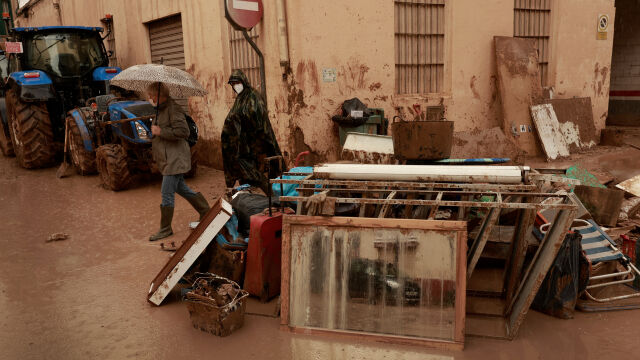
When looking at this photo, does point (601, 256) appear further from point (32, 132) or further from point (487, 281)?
point (32, 132)

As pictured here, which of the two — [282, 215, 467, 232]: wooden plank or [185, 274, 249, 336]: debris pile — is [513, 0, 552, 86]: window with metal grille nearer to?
[282, 215, 467, 232]: wooden plank

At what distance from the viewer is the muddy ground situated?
9.93 ft

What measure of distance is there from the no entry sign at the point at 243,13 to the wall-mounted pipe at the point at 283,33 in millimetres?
272

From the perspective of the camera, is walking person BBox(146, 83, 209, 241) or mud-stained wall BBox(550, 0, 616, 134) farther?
mud-stained wall BBox(550, 0, 616, 134)

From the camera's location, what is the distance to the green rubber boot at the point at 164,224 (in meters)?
5.20

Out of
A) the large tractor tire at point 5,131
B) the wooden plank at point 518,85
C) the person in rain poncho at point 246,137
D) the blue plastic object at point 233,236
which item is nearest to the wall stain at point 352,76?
the person in rain poncho at point 246,137

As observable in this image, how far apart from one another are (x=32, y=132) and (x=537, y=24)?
906 cm

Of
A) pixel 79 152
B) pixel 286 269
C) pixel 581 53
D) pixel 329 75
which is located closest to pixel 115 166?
pixel 79 152

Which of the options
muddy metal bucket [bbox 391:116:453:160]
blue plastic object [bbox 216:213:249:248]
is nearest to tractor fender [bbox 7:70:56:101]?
blue plastic object [bbox 216:213:249:248]

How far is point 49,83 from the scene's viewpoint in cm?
853

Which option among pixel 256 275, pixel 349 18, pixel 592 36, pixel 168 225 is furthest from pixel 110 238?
pixel 592 36

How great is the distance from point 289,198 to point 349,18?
4489mm

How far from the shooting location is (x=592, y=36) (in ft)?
30.6

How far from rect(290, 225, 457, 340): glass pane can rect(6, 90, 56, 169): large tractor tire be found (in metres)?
7.11
